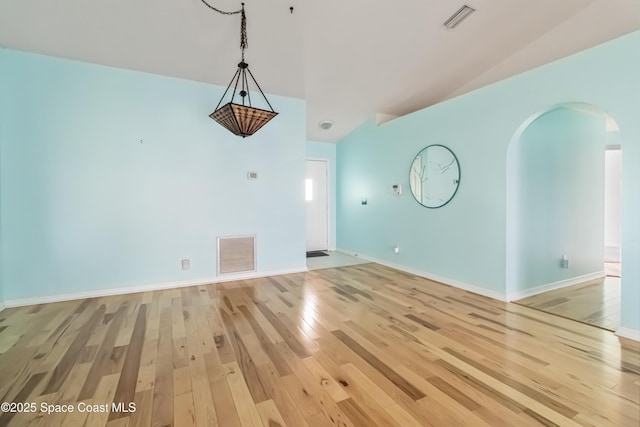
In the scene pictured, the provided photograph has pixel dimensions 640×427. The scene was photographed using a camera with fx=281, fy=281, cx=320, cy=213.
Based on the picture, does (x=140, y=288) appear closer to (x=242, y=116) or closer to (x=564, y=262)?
(x=242, y=116)

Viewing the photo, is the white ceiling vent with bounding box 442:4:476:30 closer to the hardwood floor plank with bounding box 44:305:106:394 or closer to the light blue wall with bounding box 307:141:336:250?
the light blue wall with bounding box 307:141:336:250

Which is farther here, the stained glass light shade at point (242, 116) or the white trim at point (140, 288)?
the white trim at point (140, 288)

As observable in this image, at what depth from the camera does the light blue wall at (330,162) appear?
6324mm

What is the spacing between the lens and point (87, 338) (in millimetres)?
2385

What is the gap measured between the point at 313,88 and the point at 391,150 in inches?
66.6

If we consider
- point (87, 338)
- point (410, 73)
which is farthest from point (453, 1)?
point (87, 338)

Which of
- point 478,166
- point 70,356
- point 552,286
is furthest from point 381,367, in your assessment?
point 552,286

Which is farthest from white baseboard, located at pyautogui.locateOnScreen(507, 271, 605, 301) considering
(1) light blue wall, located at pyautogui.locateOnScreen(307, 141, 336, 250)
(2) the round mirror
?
(1) light blue wall, located at pyautogui.locateOnScreen(307, 141, 336, 250)

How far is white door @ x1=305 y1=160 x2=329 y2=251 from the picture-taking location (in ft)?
20.9

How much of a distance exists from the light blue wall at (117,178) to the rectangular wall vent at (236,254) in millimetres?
113

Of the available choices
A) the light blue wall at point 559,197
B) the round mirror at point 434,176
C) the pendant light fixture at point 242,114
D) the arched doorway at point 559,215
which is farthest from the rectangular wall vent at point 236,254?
the light blue wall at point 559,197

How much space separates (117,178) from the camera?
3510 millimetres

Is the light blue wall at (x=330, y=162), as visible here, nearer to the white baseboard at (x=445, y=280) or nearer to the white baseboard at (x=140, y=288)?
the white baseboard at (x=445, y=280)

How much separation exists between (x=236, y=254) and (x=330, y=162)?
3.30m
